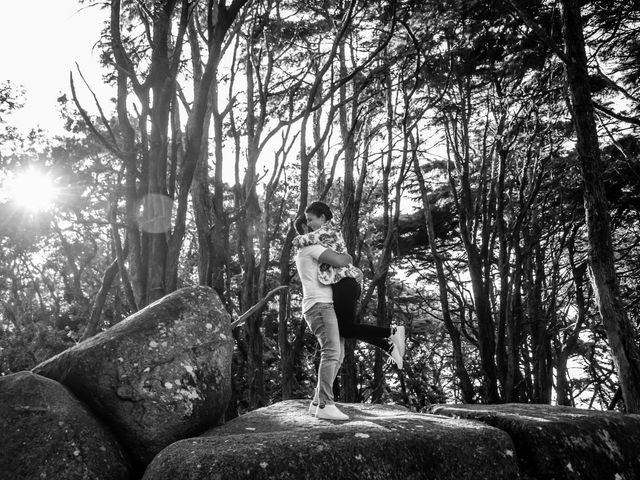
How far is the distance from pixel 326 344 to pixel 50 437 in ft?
6.82

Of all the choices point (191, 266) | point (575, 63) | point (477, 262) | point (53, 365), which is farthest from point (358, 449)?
point (191, 266)

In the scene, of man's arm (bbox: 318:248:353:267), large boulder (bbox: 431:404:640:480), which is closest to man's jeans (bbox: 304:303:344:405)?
man's arm (bbox: 318:248:353:267)

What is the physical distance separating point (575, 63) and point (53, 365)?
21.4ft

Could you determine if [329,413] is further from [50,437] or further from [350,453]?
[50,437]

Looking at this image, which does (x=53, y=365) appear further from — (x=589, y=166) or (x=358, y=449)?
(x=589, y=166)

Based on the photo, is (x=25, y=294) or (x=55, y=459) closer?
(x=55, y=459)

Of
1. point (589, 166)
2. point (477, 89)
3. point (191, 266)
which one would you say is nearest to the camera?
point (589, 166)

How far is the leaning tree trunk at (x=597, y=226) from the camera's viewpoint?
5.49 m

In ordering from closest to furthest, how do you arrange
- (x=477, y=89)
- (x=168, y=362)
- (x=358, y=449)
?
(x=358, y=449), (x=168, y=362), (x=477, y=89)

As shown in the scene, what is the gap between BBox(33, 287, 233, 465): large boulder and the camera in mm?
3771

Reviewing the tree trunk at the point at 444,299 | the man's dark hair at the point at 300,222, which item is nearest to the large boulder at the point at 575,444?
the man's dark hair at the point at 300,222

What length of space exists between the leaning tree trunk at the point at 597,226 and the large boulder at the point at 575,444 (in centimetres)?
138

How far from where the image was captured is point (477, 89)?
398 inches

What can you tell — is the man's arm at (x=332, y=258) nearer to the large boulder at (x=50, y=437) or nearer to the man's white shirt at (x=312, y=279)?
the man's white shirt at (x=312, y=279)
